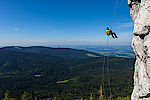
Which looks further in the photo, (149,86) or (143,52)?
(143,52)

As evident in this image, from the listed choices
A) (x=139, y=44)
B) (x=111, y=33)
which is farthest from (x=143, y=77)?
(x=111, y=33)

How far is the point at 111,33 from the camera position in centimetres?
956

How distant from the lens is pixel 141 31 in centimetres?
646

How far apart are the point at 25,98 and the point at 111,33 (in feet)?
122

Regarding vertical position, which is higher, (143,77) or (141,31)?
(141,31)

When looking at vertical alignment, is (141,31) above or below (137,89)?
above

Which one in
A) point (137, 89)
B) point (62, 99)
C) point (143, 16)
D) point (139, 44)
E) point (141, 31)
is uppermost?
point (143, 16)

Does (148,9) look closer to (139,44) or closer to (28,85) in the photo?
(139,44)

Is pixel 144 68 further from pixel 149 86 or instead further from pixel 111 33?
pixel 111 33

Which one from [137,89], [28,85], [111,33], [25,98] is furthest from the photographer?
[28,85]

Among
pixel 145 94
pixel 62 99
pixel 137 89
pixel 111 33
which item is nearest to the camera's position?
pixel 145 94

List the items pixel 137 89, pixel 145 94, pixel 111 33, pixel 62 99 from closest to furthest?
pixel 145 94 < pixel 137 89 < pixel 111 33 < pixel 62 99

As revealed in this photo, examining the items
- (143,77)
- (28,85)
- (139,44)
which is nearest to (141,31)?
(139,44)

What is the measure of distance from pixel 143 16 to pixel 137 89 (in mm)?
4682
